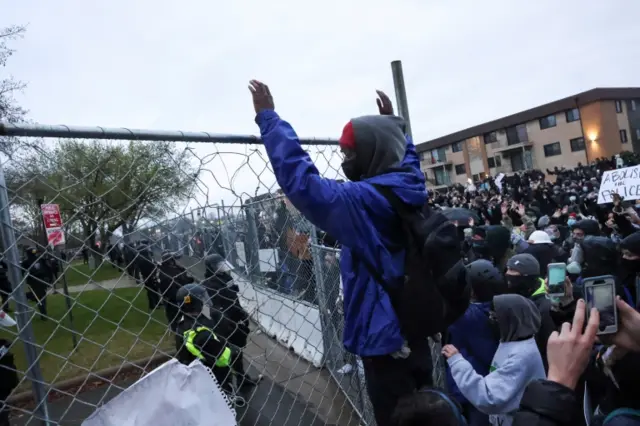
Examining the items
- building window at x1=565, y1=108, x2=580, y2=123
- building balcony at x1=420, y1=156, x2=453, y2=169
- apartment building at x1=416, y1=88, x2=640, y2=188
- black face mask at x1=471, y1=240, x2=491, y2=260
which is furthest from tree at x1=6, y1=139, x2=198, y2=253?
building balcony at x1=420, y1=156, x2=453, y2=169

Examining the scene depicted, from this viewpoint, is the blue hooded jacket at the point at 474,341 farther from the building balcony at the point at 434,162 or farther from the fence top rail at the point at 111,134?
the building balcony at the point at 434,162

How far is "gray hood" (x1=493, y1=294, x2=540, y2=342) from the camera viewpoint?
287 centimetres

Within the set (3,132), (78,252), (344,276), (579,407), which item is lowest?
(579,407)

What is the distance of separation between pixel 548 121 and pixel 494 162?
7875 mm

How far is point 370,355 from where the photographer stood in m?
1.96

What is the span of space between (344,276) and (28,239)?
125cm

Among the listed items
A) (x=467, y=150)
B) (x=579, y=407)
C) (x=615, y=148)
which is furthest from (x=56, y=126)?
(x=467, y=150)

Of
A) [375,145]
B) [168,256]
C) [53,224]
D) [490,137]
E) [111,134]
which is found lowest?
[168,256]

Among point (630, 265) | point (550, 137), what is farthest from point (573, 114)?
point (630, 265)

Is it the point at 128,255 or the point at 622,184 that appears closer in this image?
the point at 128,255

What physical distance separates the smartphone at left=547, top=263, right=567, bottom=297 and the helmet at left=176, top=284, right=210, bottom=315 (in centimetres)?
222

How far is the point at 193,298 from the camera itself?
12.3 ft

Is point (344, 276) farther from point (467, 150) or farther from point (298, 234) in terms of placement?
point (467, 150)

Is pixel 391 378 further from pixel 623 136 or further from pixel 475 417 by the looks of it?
pixel 623 136
